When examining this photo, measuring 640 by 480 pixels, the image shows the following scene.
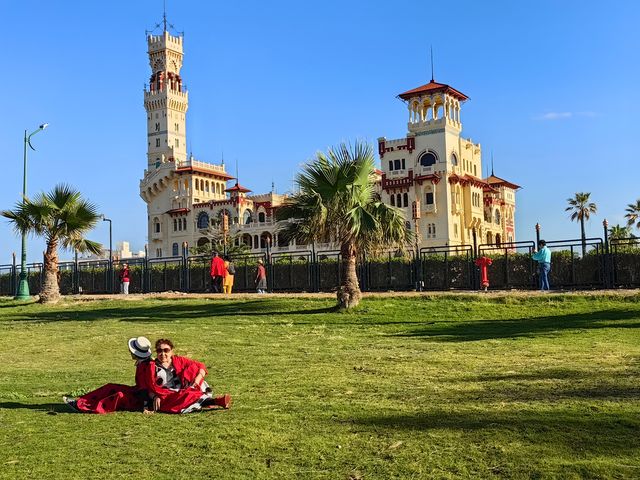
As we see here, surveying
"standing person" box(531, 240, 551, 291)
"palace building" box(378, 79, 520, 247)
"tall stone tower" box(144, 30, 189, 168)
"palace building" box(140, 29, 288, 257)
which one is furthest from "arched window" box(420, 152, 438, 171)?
"standing person" box(531, 240, 551, 291)

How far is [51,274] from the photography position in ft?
87.7

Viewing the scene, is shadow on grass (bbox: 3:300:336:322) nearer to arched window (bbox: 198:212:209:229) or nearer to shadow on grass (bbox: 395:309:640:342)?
shadow on grass (bbox: 395:309:640:342)

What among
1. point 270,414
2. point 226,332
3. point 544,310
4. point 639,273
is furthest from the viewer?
point 639,273

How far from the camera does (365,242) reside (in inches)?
787

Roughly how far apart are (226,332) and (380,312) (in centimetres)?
464

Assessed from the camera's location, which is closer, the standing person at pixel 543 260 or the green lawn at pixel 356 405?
the green lawn at pixel 356 405

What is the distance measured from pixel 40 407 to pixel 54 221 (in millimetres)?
19483

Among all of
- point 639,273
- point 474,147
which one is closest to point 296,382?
point 639,273

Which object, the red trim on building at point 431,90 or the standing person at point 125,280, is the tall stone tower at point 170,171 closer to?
the red trim on building at point 431,90

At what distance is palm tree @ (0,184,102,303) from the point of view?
26156 mm

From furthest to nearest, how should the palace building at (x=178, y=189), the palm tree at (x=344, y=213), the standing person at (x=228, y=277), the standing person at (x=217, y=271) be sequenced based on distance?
1. the palace building at (x=178, y=189)
2. the standing person at (x=228, y=277)
3. the standing person at (x=217, y=271)
4. the palm tree at (x=344, y=213)

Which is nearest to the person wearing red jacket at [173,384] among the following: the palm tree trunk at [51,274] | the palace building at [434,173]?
the palm tree trunk at [51,274]

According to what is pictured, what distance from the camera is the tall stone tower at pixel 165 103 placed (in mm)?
103250

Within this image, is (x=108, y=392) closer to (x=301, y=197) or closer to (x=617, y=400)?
(x=617, y=400)
